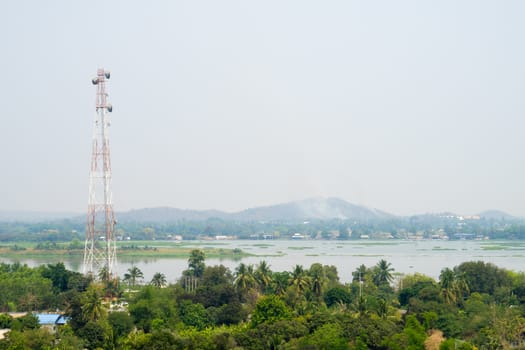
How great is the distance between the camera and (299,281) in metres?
29.3

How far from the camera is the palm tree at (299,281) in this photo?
95.7 ft

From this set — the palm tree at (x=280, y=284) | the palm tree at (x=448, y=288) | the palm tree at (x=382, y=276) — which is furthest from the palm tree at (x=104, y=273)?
the palm tree at (x=448, y=288)

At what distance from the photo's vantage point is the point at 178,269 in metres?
54.4

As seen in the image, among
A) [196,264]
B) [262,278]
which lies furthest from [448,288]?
[196,264]

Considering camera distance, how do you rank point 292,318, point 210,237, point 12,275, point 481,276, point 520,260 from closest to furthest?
point 292,318, point 481,276, point 12,275, point 520,260, point 210,237

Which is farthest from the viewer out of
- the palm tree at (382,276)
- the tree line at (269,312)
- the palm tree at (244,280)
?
the palm tree at (382,276)

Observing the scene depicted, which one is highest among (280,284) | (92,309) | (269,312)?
(280,284)

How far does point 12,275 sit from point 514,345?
2489 centimetres

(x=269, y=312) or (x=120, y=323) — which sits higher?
(x=269, y=312)

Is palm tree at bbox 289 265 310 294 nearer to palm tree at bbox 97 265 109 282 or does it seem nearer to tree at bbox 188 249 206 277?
tree at bbox 188 249 206 277

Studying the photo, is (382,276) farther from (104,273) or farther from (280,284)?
(104,273)

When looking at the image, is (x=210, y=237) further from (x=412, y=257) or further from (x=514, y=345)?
(x=514, y=345)

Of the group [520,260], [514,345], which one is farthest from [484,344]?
[520,260]

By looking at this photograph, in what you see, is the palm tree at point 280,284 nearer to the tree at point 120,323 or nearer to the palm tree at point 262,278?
the palm tree at point 262,278
